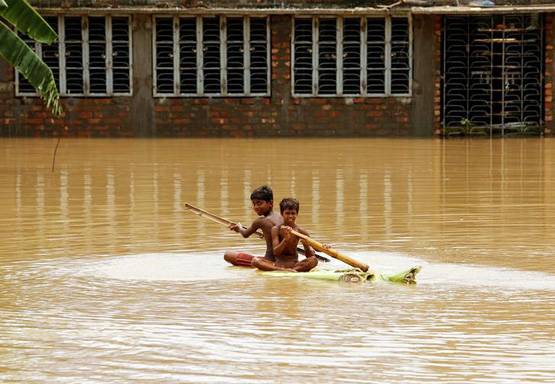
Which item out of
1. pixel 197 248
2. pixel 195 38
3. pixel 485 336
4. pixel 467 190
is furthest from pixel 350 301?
pixel 195 38

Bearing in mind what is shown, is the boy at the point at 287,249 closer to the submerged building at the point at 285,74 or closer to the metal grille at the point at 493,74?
the submerged building at the point at 285,74

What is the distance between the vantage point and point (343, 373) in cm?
634

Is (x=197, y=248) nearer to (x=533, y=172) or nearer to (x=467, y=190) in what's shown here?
(x=467, y=190)

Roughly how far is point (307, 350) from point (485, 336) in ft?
3.32

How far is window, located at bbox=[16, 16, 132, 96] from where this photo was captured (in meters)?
24.4

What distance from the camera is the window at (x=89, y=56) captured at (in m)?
24.4

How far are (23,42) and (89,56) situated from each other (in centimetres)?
1107

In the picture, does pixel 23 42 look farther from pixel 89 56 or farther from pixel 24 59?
pixel 89 56

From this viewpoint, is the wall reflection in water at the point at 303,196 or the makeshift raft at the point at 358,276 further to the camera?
the wall reflection in water at the point at 303,196

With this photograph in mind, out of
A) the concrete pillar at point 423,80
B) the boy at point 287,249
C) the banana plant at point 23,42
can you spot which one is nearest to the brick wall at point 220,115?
the concrete pillar at point 423,80

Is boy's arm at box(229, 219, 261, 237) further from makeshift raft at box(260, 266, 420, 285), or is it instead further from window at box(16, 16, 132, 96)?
window at box(16, 16, 132, 96)

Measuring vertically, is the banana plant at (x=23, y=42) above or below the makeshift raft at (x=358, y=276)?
above

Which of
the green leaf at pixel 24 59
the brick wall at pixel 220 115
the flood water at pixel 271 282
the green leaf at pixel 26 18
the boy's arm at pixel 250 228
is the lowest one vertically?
the flood water at pixel 271 282

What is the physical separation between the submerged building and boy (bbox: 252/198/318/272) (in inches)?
592
